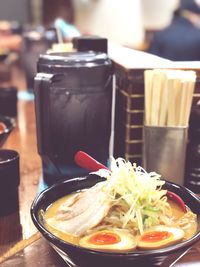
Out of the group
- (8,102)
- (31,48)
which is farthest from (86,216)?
(31,48)

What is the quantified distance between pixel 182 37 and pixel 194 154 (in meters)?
3.24

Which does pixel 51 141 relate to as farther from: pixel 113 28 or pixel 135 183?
pixel 113 28

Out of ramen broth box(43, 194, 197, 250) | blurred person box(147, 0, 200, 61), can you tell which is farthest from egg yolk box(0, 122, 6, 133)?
blurred person box(147, 0, 200, 61)

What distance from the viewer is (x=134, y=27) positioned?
6.95 m

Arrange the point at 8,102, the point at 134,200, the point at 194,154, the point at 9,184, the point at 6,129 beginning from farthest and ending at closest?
the point at 8,102, the point at 6,129, the point at 194,154, the point at 9,184, the point at 134,200

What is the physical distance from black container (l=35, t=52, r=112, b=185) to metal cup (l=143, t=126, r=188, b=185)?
179 millimetres

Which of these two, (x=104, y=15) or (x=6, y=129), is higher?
(x=104, y=15)

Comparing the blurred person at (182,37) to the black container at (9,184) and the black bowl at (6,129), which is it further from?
the black container at (9,184)

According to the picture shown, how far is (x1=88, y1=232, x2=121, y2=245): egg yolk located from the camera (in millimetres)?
859

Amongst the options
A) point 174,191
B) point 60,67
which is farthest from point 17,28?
point 174,191

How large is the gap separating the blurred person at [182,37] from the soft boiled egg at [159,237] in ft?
11.5

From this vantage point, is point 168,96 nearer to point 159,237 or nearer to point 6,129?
point 159,237

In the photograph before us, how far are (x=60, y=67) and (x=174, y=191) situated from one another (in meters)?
0.51

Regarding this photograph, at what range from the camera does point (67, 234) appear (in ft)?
3.10
